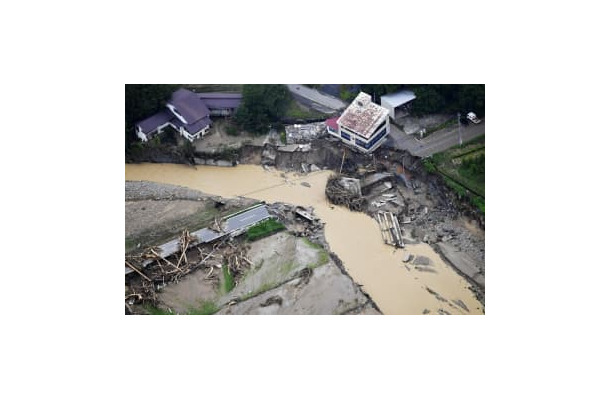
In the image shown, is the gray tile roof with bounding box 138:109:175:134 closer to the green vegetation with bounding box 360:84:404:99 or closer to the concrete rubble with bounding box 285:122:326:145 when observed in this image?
the concrete rubble with bounding box 285:122:326:145

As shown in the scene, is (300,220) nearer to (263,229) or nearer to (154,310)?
(263,229)

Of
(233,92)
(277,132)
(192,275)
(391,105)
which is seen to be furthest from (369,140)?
(192,275)

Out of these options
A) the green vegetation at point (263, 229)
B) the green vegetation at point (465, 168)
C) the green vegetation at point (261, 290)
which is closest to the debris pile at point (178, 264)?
the green vegetation at point (263, 229)

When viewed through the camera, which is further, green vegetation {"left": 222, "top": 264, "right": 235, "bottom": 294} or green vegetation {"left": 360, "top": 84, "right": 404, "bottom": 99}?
green vegetation {"left": 360, "top": 84, "right": 404, "bottom": 99}

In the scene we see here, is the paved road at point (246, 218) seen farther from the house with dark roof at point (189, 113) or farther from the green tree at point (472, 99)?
the green tree at point (472, 99)

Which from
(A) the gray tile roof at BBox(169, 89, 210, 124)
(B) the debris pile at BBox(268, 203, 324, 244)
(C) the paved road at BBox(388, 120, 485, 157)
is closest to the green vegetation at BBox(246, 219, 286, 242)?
(B) the debris pile at BBox(268, 203, 324, 244)

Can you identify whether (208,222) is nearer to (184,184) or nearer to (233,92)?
(184,184)

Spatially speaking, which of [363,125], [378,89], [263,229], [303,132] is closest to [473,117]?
[378,89]
